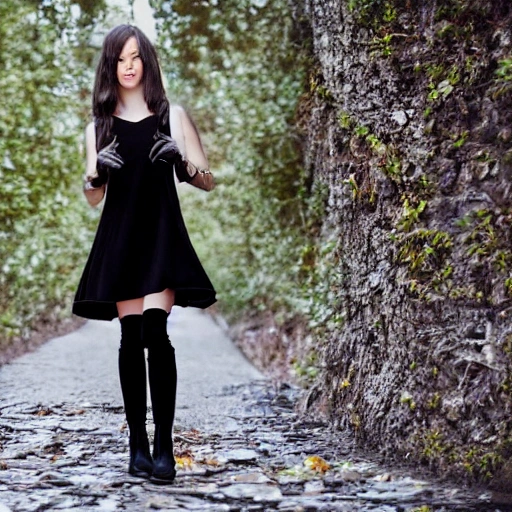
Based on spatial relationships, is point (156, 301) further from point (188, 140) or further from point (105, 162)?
point (188, 140)

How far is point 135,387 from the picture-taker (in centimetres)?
341

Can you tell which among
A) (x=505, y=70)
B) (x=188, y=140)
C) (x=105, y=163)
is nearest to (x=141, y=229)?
(x=105, y=163)

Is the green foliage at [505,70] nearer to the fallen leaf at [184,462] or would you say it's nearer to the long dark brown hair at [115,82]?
the long dark brown hair at [115,82]

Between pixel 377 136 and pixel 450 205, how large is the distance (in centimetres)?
62

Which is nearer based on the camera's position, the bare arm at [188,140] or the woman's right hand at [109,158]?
the woman's right hand at [109,158]

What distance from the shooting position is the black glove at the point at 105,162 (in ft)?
10.8

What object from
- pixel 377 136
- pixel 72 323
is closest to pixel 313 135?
pixel 377 136

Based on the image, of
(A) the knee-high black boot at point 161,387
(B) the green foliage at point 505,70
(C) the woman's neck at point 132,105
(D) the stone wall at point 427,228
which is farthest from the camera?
(C) the woman's neck at point 132,105

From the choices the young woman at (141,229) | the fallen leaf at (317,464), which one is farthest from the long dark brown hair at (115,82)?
the fallen leaf at (317,464)

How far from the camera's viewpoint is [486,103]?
3.21 meters

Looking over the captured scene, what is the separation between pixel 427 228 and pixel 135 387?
50.8 inches

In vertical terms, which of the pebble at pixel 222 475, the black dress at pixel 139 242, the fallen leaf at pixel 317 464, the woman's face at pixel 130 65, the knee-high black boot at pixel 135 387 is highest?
the woman's face at pixel 130 65

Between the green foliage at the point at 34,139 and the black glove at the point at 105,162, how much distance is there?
391 centimetres

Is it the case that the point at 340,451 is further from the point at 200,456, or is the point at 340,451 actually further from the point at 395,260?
the point at 395,260
